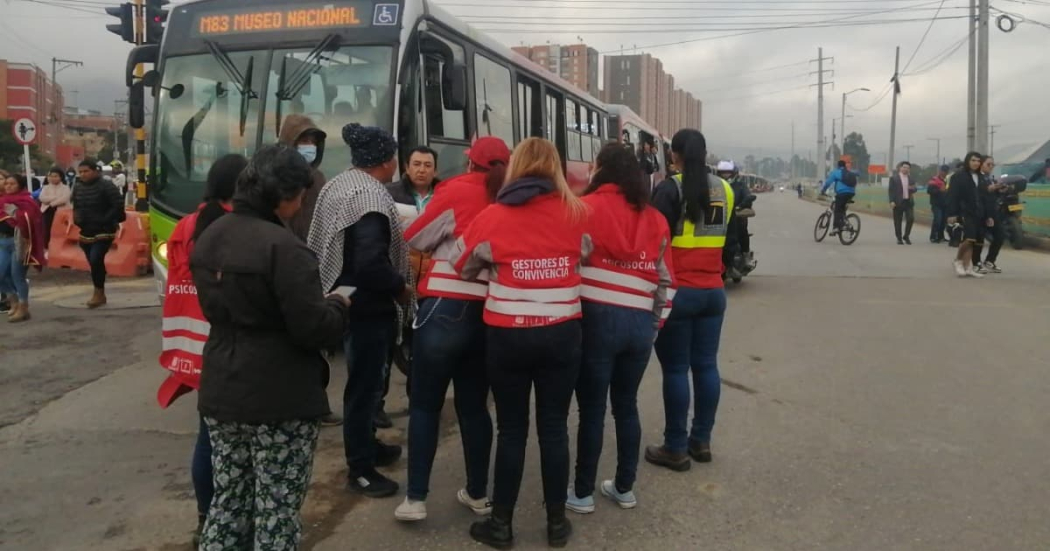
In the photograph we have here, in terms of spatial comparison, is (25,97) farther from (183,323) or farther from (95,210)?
(183,323)

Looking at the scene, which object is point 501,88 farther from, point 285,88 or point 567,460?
point 567,460

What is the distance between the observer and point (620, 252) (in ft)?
12.8

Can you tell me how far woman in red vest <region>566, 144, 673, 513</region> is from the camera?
3908 mm

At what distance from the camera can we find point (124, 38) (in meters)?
13.7

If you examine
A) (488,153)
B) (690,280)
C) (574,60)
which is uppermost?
(574,60)

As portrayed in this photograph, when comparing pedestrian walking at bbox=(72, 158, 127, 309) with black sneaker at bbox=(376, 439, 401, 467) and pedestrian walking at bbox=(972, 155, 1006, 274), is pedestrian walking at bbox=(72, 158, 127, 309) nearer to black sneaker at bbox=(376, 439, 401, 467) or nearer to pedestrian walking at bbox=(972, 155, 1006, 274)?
black sneaker at bbox=(376, 439, 401, 467)

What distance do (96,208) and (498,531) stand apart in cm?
824

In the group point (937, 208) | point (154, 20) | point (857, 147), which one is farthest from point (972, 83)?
point (857, 147)

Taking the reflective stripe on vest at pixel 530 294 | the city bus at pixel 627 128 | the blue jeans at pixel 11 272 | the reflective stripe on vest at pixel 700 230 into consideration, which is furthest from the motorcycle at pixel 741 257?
the blue jeans at pixel 11 272

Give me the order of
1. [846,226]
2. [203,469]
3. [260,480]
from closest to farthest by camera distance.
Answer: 1. [260,480]
2. [203,469]
3. [846,226]

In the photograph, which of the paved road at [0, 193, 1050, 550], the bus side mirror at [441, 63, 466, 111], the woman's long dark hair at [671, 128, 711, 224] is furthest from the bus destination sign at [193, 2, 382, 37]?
the woman's long dark hair at [671, 128, 711, 224]

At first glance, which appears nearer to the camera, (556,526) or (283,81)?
(556,526)

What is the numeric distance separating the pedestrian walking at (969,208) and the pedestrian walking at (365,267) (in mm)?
9986

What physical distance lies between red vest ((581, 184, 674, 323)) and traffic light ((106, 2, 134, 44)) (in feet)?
40.0
